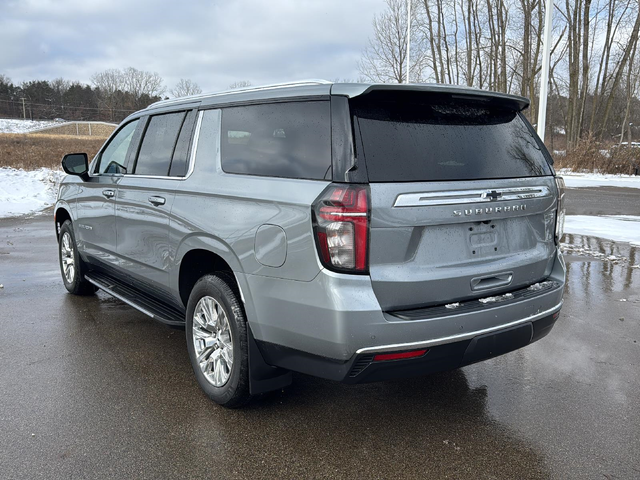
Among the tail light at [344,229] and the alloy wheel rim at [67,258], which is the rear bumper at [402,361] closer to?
the tail light at [344,229]

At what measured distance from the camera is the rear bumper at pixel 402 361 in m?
2.69

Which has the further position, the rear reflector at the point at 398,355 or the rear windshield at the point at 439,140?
the rear windshield at the point at 439,140

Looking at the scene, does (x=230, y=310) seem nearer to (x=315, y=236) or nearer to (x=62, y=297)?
(x=315, y=236)

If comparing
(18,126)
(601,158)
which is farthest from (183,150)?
(18,126)

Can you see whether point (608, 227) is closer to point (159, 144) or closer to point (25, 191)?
point (159, 144)

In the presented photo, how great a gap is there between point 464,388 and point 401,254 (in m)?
1.50

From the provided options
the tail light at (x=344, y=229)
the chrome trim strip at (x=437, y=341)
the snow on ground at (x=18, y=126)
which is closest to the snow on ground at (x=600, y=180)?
the chrome trim strip at (x=437, y=341)

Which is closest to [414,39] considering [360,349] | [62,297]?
[62,297]

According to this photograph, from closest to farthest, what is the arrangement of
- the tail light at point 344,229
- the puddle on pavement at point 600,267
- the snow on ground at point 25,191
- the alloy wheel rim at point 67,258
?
the tail light at point 344,229 → the alloy wheel rim at point 67,258 → the puddle on pavement at point 600,267 → the snow on ground at point 25,191

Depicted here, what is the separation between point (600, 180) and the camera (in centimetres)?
2325

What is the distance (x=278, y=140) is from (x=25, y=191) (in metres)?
15.3

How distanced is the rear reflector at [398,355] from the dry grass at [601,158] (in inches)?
1040

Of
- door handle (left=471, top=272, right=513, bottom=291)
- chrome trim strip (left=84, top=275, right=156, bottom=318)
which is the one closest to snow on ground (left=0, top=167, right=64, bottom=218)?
chrome trim strip (left=84, top=275, right=156, bottom=318)

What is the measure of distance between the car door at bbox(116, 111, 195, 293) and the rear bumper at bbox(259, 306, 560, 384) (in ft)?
4.27
